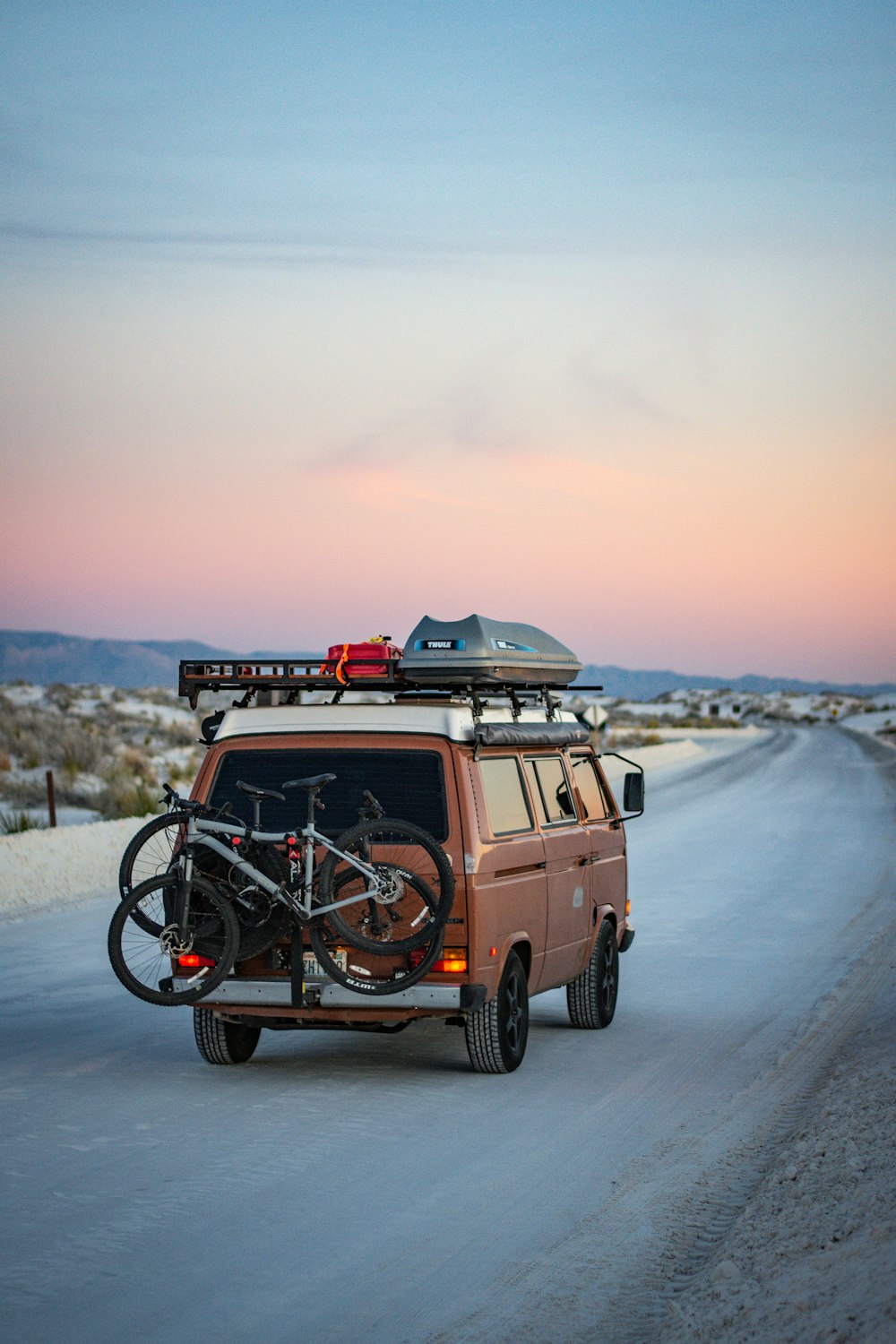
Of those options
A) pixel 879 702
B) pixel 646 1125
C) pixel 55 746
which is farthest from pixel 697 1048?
pixel 879 702

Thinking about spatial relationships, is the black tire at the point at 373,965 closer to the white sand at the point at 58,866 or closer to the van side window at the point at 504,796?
the van side window at the point at 504,796

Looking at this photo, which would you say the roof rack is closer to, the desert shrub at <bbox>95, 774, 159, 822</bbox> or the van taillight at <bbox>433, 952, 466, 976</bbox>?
the van taillight at <bbox>433, 952, 466, 976</bbox>

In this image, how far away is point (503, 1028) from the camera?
9344 mm

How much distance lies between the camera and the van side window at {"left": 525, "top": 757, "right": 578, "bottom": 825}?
406 inches

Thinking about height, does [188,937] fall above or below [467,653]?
below

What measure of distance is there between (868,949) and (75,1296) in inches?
400

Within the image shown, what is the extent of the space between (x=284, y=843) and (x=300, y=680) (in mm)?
1460

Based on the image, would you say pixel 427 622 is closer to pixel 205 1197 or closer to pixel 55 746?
pixel 205 1197

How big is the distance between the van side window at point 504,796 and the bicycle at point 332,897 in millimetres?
709

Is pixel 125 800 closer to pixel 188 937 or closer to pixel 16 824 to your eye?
pixel 16 824

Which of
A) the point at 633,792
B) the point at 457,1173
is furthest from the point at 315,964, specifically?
the point at 633,792

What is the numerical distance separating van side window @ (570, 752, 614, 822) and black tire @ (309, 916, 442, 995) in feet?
8.90

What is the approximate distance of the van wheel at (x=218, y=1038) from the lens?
31.7 ft

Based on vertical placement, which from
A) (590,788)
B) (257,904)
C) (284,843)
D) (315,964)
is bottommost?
(315,964)
